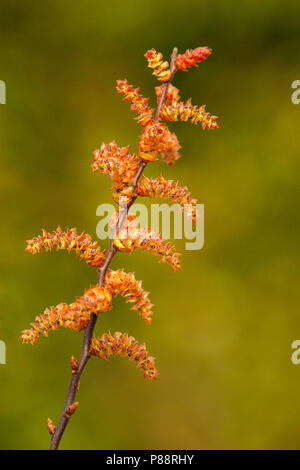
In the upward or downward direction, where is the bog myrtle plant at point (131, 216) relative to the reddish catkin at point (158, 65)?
downward

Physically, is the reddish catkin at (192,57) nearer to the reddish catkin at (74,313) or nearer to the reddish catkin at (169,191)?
the reddish catkin at (169,191)

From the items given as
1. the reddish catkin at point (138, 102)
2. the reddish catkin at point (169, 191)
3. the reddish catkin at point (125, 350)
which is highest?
the reddish catkin at point (138, 102)

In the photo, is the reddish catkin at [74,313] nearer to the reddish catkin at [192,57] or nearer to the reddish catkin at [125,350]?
the reddish catkin at [125,350]

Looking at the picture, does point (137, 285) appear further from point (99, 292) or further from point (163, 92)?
point (163, 92)

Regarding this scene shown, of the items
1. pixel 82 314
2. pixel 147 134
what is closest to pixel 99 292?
pixel 82 314

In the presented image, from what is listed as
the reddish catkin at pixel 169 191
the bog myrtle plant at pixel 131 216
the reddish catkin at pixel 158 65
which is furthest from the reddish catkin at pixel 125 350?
the reddish catkin at pixel 158 65

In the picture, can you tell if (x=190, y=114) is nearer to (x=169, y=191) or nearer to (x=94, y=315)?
(x=169, y=191)
